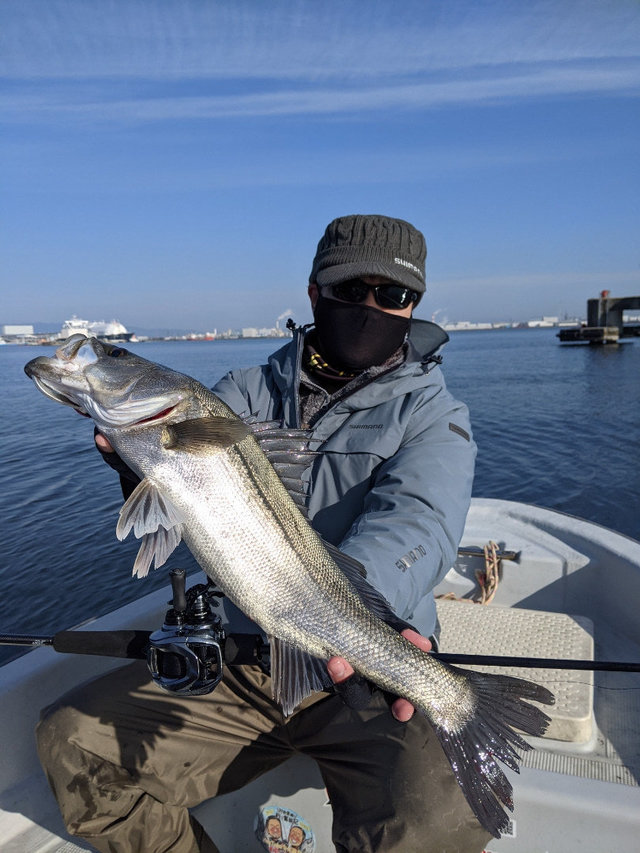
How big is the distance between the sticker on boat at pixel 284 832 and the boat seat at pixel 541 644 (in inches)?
66.5

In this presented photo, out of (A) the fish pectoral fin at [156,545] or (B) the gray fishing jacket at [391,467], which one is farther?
(B) the gray fishing jacket at [391,467]

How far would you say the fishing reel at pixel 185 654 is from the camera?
2.62 m

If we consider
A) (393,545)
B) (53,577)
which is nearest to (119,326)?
(53,577)

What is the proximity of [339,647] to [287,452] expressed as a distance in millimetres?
917

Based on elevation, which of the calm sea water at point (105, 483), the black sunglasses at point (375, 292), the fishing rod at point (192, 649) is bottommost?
the calm sea water at point (105, 483)

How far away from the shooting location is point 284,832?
3.31m

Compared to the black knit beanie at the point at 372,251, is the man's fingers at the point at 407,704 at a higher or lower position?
lower

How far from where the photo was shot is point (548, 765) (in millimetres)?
3717

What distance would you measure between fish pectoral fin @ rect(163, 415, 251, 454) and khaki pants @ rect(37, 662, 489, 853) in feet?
5.09

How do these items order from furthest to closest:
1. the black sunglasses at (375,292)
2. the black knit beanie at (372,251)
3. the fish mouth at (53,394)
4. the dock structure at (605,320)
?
the dock structure at (605,320)
the black sunglasses at (375,292)
the black knit beanie at (372,251)
the fish mouth at (53,394)

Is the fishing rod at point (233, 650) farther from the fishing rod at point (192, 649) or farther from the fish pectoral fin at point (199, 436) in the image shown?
the fish pectoral fin at point (199, 436)

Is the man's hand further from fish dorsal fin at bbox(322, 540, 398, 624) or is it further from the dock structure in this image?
the dock structure

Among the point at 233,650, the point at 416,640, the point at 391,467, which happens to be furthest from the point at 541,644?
the point at 233,650

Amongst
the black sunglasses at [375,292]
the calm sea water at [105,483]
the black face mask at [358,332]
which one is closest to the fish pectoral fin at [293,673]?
the black face mask at [358,332]
